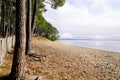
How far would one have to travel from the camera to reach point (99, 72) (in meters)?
12.4

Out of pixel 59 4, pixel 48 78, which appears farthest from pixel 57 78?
pixel 59 4

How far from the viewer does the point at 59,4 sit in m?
20.6

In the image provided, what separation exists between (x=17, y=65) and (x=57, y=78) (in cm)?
→ 233

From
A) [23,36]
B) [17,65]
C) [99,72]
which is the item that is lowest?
[99,72]

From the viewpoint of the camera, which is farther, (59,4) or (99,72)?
(59,4)

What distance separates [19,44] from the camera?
8445 millimetres

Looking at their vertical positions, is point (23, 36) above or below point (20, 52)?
above

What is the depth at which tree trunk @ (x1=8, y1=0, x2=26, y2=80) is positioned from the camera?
828 cm

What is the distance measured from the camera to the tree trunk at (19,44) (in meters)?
8.28

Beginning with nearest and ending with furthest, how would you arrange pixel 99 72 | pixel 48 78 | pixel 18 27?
1. pixel 18 27
2. pixel 48 78
3. pixel 99 72

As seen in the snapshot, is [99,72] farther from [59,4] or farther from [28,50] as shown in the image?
[59,4]

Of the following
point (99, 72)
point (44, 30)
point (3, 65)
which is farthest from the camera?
point (44, 30)

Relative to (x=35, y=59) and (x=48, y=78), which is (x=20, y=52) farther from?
(x=35, y=59)

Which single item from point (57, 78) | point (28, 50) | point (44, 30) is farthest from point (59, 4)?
point (44, 30)
